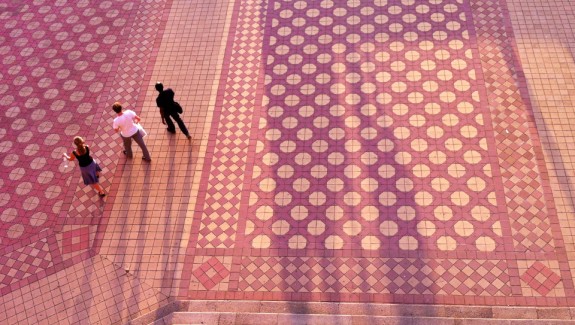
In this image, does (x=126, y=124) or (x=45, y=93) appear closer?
(x=126, y=124)

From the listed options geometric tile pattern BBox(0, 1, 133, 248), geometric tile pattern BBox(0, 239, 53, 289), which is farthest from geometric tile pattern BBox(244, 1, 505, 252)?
geometric tile pattern BBox(0, 1, 133, 248)

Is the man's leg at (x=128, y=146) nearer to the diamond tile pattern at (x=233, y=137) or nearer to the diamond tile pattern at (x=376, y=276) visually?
the diamond tile pattern at (x=233, y=137)

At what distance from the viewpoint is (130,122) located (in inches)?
Result: 436

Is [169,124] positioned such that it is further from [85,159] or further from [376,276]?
[376,276]

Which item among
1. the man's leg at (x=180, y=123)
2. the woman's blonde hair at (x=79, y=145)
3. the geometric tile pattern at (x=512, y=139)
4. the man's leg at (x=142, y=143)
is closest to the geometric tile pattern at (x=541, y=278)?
the geometric tile pattern at (x=512, y=139)

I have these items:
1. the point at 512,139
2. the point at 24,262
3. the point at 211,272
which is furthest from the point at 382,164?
the point at 24,262

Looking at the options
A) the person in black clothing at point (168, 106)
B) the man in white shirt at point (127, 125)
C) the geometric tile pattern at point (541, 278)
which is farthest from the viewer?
the person in black clothing at point (168, 106)

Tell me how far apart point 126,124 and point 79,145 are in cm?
103

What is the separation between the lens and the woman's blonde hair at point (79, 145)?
10297 millimetres

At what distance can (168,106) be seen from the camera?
37.2ft

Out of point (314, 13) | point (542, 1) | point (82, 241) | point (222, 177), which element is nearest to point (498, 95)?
point (542, 1)

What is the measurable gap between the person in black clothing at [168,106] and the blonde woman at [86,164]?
5.28 ft

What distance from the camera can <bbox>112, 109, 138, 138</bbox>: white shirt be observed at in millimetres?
11023

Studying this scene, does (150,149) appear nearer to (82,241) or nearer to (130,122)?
(130,122)
